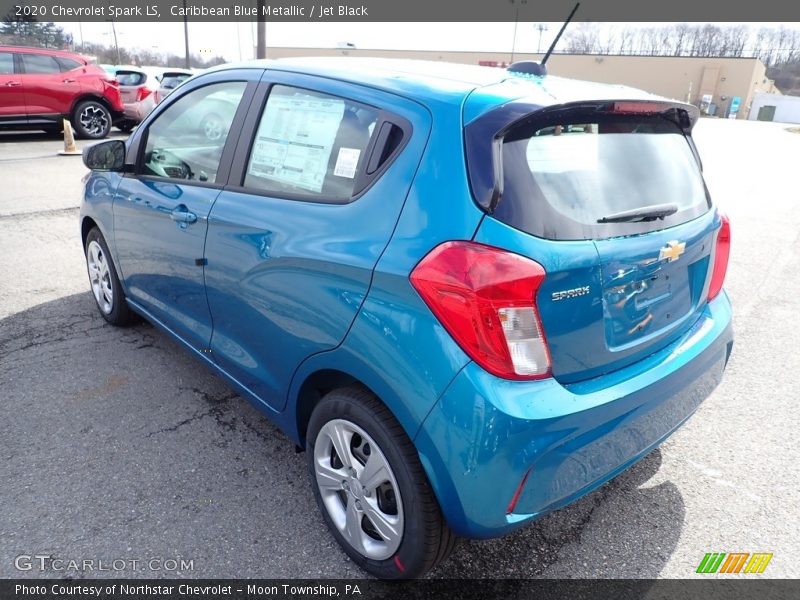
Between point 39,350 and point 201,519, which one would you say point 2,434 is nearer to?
point 39,350

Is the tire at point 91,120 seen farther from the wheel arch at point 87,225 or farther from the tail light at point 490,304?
the tail light at point 490,304

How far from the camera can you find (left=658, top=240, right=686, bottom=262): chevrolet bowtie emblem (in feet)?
6.81

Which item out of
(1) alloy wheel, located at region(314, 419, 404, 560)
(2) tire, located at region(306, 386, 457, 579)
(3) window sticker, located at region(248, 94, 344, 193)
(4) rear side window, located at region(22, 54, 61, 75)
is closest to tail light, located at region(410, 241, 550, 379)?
(2) tire, located at region(306, 386, 457, 579)

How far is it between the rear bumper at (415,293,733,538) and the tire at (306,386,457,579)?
0.29 ft

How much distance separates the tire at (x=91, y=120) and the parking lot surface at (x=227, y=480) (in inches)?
410

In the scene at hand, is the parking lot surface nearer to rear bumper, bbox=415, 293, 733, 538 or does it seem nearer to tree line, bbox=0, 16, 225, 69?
rear bumper, bbox=415, 293, 733, 538

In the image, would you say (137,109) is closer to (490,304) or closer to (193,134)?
(193,134)

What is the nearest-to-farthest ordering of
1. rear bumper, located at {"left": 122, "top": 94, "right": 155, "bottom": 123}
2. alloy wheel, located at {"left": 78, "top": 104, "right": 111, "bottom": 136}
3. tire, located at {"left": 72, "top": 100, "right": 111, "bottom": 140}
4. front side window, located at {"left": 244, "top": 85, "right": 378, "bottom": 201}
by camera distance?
front side window, located at {"left": 244, "top": 85, "right": 378, "bottom": 201} < tire, located at {"left": 72, "top": 100, "right": 111, "bottom": 140} < alloy wheel, located at {"left": 78, "top": 104, "right": 111, "bottom": 136} < rear bumper, located at {"left": 122, "top": 94, "right": 155, "bottom": 123}

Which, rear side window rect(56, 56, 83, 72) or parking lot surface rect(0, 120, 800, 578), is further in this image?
rear side window rect(56, 56, 83, 72)

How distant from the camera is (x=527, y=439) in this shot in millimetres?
1706

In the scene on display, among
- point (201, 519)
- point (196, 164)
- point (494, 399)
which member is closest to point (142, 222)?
point (196, 164)

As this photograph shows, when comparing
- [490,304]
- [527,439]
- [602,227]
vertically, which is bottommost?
[527,439]

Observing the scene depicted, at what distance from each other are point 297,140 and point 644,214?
1.37 meters

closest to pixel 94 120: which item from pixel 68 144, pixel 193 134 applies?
pixel 68 144
